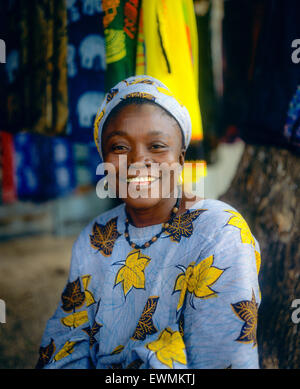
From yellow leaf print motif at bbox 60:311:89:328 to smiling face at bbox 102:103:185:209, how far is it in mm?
578

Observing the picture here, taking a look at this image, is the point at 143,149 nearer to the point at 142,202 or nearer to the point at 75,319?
the point at 142,202

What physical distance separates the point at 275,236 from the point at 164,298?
0.99m

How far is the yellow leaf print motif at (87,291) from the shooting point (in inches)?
53.0

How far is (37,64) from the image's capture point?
5.78 ft

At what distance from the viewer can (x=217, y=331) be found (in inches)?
39.9

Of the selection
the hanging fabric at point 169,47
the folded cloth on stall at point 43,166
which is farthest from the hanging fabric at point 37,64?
the folded cloth on stall at point 43,166

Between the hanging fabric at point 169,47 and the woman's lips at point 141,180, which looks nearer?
the woman's lips at point 141,180

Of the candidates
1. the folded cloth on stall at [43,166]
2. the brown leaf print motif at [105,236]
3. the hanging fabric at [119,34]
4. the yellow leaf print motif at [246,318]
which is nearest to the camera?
the yellow leaf print motif at [246,318]

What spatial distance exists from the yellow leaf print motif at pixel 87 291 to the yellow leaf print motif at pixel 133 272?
A: 0.18m

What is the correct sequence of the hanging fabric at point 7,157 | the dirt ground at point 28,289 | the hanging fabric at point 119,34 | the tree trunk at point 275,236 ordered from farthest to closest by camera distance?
the hanging fabric at point 7,157 < the dirt ground at point 28,289 < the tree trunk at point 275,236 < the hanging fabric at point 119,34

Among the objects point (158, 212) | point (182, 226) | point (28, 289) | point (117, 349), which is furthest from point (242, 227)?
point (28, 289)

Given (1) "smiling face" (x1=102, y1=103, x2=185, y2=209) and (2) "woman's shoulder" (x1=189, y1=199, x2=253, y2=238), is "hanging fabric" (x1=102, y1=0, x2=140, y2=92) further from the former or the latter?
(2) "woman's shoulder" (x1=189, y1=199, x2=253, y2=238)

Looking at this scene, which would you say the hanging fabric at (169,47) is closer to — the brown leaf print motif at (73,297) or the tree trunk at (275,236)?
the tree trunk at (275,236)

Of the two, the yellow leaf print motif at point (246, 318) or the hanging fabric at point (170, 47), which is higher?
the hanging fabric at point (170, 47)
